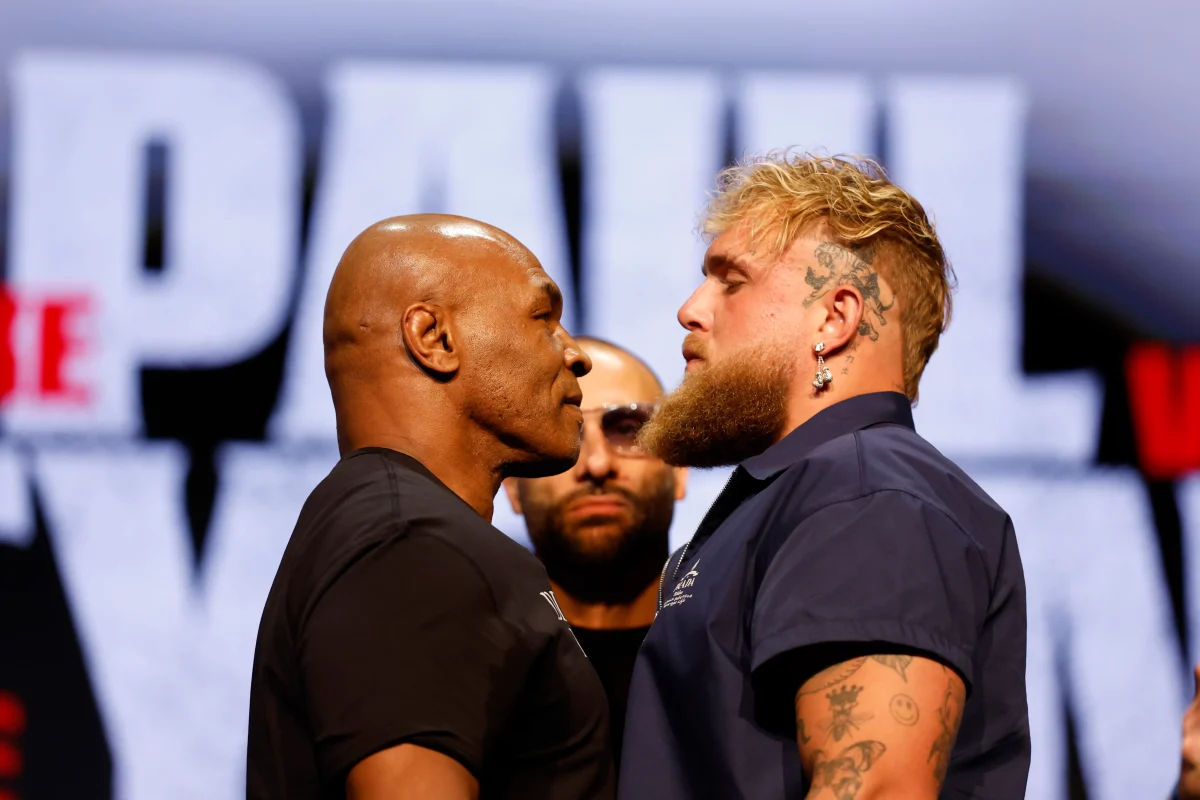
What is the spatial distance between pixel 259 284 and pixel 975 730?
2.83 m

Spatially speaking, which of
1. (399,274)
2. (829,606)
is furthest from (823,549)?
(399,274)

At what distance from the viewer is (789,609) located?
1329 millimetres

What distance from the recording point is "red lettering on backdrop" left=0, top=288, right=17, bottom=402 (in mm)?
3646

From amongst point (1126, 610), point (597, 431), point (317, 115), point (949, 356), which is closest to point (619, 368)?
point (597, 431)

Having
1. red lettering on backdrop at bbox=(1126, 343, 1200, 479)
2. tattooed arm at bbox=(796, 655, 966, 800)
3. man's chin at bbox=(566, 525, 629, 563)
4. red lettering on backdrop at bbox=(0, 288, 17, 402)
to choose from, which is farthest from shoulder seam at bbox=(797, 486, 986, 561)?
red lettering on backdrop at bbox=(0, 288, 17, 402)

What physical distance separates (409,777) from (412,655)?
0.13m

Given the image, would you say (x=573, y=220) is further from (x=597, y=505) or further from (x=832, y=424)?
(x=832, y=424)

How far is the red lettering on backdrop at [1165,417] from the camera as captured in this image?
366 cm

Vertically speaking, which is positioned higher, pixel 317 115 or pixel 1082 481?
pixel 317 115

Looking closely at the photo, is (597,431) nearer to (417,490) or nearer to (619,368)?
(619,368)

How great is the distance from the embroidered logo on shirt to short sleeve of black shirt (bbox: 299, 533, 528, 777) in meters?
0.28

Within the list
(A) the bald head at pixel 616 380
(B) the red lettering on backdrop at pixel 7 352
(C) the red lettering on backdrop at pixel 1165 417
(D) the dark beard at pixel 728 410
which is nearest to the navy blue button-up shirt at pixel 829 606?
(D) the dark beard at pixel 728 410

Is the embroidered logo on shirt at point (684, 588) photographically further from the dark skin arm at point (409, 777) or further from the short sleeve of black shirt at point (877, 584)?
the dark skin arm at point (409, 777)

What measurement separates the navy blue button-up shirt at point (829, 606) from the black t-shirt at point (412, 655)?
0.13m
